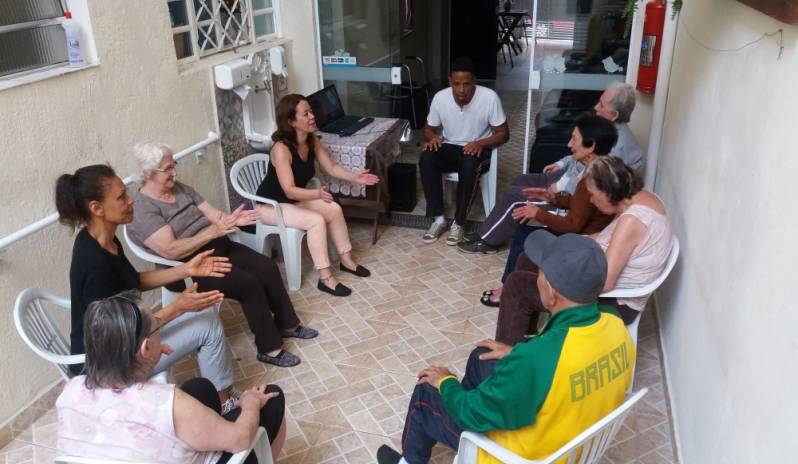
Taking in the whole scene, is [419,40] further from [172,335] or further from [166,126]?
[172,335]

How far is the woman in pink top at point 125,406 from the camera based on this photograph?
4.95 feet

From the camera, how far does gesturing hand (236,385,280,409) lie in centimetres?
182

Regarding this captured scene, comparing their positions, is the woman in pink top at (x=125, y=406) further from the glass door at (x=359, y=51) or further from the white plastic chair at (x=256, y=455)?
the glass door at (x=359, y=51)

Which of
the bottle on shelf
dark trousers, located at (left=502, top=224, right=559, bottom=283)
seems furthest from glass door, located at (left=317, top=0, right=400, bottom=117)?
the bottle on shelf

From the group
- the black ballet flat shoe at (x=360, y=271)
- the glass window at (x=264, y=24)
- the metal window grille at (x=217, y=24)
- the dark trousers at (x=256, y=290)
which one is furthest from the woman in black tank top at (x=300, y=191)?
the glass window at (x=264, y=24)

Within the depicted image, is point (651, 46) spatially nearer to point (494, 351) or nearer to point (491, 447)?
point (494, 351)

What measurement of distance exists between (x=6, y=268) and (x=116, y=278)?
1.99 feet

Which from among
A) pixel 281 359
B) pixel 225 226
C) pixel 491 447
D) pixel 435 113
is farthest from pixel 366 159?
pixel 491 447

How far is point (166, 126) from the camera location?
3.40m

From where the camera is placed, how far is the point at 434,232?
4191 mm

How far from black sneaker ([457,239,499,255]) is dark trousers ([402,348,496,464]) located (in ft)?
6.37

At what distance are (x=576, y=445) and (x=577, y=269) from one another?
1.39 feet

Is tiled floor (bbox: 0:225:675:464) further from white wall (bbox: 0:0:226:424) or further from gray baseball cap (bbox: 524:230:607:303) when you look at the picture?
gray baseball cap (bbox: 524:230:607:303)

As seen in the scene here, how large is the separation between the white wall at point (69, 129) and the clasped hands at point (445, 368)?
1.74 m
